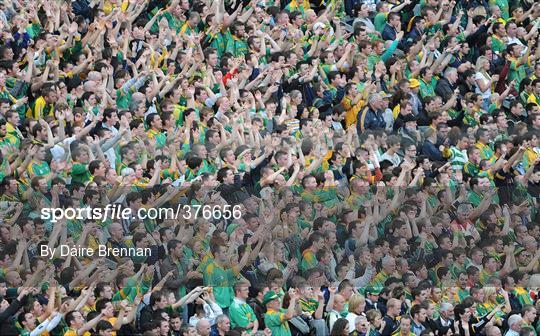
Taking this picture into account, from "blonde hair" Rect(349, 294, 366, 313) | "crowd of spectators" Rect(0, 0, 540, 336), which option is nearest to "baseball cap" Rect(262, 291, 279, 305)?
"crowd of spectators" Rect(0, 0, 540, 336)

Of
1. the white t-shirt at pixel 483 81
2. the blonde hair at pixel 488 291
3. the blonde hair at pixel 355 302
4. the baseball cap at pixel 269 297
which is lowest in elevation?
the white t-shirt at pixel 483 81

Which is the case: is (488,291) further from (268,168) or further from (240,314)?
(240,314)

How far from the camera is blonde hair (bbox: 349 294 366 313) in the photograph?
2336 centimetres

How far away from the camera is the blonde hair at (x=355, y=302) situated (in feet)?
76.6

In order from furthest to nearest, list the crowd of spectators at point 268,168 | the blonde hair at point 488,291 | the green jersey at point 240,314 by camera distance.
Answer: the blonde hair at point 488,291 → the crowd of spectators at point 268,168 → the green jersey at point 240,314

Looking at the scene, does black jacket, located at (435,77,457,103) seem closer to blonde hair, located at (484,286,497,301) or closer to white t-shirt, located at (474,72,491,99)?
white t-shirt, located at (474,72,491,99)

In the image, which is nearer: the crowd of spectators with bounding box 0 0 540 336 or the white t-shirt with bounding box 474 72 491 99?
the crowd of spectators with bounding box 0 0 540 336

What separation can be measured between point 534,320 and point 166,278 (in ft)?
15.8

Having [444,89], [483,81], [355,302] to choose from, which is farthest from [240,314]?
[483,81]

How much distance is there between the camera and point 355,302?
76.7 ft

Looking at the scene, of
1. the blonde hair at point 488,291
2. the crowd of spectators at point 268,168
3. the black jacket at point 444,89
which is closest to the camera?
the crowd of spectators at point 268,168

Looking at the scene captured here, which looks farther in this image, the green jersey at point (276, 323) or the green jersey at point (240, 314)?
the green jersey at point (276, 323)

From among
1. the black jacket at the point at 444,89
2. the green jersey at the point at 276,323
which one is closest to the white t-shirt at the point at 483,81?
the black jacket at the point at 444,89

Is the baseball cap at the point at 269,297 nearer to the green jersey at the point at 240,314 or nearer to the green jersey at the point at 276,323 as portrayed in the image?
the green jersey at the point at 276,323
